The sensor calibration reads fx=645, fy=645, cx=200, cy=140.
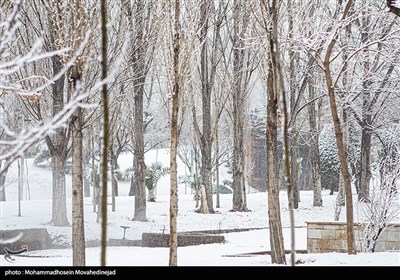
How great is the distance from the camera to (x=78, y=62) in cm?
742

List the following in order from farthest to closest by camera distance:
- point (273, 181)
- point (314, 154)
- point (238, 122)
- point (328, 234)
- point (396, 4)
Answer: point (314, 154), point (238, 122), point (328, 234), point (273, 181), point (396, 4)

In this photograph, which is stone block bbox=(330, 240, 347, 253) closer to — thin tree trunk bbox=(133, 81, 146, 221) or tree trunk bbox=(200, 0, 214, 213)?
thin tree trunk bbox=(133, 81, 146, 221)

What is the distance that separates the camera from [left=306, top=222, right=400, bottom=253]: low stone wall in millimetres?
10805

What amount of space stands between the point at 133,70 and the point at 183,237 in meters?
5.02

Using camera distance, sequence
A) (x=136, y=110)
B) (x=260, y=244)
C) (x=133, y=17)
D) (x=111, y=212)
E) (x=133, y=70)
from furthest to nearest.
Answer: (x=111, y=212) < (x=136, y=110) < (x=133, y=70) < (x=133, y=17) < (x=260, y=244)

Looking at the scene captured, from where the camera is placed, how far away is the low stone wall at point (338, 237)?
10.8m

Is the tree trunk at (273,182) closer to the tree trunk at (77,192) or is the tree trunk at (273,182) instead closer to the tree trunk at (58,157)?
the tree trunk at (77,192)

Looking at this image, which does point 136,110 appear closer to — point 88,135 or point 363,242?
point 88,135

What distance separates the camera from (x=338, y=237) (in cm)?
1088

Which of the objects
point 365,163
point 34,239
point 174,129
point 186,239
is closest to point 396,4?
point 174,129

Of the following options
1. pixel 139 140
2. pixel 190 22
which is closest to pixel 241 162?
pixel 139 140

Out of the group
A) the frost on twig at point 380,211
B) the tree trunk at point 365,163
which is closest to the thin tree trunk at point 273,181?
the frost on twig at point 380,211

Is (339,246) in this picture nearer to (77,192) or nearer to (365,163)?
(77,192)

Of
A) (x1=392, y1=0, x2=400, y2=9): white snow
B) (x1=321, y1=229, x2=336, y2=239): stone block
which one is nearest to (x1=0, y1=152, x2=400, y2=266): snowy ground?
(x1=321, y1=229, x2=336, y2=239): stone block
